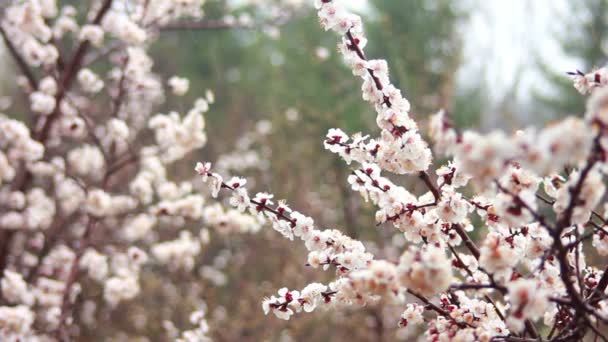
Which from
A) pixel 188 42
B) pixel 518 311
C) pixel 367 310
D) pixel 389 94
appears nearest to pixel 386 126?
pixel 389 94

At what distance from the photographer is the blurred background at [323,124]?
565 centimetres

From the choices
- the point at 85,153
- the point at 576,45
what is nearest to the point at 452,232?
the point at 85,153

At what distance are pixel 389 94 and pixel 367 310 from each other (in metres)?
4.14

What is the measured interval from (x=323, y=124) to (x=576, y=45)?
6166 mm

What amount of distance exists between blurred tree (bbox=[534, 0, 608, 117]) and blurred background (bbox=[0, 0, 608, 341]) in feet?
0.07

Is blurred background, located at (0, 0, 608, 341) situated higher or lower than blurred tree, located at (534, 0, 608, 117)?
lower

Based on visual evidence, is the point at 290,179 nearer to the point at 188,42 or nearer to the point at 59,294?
the point at 59,294

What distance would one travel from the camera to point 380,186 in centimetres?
186

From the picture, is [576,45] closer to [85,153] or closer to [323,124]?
[323,124]

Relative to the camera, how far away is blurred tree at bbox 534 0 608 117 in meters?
9.25

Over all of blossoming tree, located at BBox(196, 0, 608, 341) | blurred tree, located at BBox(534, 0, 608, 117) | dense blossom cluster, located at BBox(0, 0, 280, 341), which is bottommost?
blossoming tree, located at BBox(196, 0, 608, 341)

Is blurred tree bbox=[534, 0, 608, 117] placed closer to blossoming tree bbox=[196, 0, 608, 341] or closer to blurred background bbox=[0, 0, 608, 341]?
blurred background bbox=[0, 0, 608, 341]

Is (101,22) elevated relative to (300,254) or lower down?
lower down

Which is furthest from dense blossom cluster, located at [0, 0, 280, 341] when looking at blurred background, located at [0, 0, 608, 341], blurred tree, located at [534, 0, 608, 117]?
blurred tree, located at [534, 0, 608, 117]
